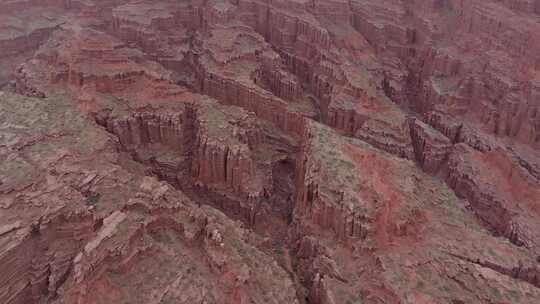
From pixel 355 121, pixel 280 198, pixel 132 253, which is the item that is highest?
pixel 132 253

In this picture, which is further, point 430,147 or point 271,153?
point 430,147

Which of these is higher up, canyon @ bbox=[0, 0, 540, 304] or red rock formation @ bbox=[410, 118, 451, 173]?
canyon @ bbox=[0, 0, 540, 304]

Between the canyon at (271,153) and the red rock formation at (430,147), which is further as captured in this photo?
the red rock formation at (430,147)

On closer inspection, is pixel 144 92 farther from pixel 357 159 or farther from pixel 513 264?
pixel 513 264

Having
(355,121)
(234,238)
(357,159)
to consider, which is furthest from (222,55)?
(234,238)

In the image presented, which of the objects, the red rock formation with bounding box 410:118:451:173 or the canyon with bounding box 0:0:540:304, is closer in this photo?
the canyon with bounding box 0:0:540:304

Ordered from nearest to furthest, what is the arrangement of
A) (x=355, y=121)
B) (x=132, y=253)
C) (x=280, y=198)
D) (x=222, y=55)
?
(x=132, y=253)
(x=280, y=198)
(x=355, y=121)
(x=222, y=55)

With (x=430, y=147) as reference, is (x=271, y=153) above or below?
below

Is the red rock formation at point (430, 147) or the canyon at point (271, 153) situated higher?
the canyon at point (271, 153)
